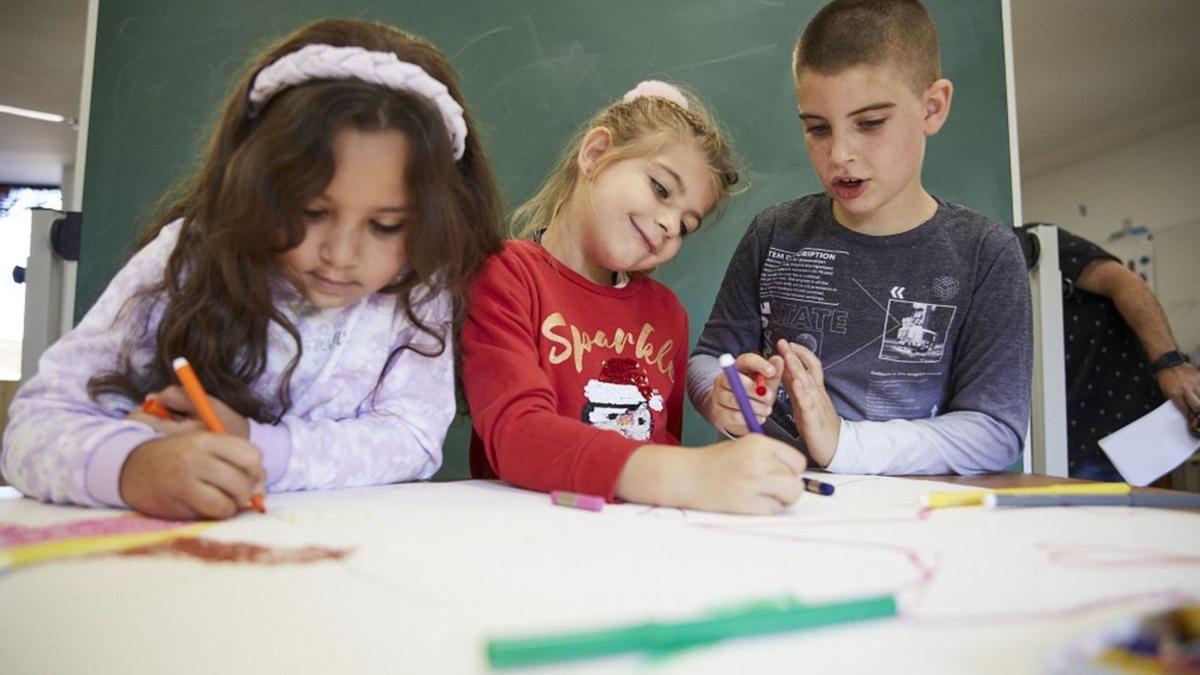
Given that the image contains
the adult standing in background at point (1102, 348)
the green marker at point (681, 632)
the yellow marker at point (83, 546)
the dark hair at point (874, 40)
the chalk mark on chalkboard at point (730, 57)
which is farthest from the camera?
the adult standing in background at point (1102, 348)

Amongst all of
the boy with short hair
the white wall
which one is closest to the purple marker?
the boy with short hair

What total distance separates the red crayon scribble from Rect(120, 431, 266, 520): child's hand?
0.22 feet

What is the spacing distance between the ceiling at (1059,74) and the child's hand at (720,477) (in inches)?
124

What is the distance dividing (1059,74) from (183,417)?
4.54 m

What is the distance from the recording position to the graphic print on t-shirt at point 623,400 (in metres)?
0.97

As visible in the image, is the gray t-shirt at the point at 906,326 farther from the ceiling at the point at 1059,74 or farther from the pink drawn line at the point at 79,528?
the ceiling at the point at 1059,74

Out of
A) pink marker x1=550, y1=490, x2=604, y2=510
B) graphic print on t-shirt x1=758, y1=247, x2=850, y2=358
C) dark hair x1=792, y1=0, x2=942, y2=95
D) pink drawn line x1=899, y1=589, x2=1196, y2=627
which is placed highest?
dark hair x1=792, y1=0, x2=942, y2=95

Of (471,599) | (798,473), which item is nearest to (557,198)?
(798,473)

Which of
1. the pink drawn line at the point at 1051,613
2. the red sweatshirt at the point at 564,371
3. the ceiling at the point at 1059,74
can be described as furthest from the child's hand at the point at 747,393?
the ceiling at the point at 1059,74

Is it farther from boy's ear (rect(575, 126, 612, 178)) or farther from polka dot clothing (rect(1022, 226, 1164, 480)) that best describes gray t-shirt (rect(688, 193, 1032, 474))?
polka dot clothing (rect(1022, 226, 1164, 480))

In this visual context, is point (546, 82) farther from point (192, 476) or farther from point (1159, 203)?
point (1159, 203)

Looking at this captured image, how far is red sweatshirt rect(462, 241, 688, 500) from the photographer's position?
2.34ft

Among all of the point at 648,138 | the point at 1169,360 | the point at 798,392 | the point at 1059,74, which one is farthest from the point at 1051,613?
the point at 1059,74

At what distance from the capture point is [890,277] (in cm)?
111
